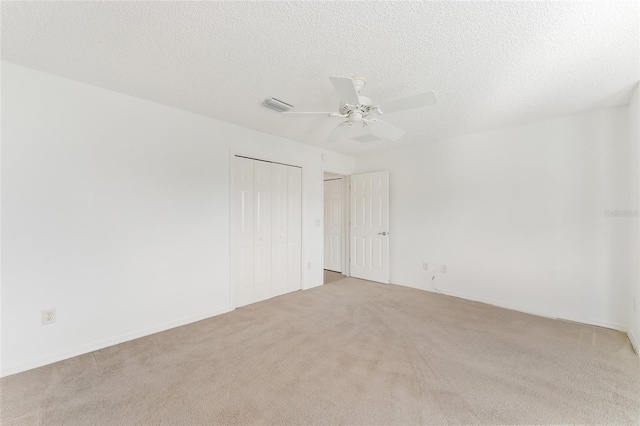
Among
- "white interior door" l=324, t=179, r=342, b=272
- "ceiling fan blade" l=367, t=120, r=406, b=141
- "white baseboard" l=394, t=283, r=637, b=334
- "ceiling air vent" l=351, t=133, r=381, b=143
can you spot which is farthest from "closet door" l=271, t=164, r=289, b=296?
"white baseboard" l=394, t=283, r=637, b=334

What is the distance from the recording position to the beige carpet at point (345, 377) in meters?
1.68

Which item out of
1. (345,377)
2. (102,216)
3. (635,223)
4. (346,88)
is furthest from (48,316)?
(635,223)

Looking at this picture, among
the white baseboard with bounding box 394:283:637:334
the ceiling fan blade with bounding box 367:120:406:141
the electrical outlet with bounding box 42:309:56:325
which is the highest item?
the ceiling fan blade with bounding box 367:120:406:141

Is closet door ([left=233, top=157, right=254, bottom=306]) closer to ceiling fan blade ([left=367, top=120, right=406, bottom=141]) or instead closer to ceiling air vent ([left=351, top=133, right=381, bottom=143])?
ceiling air vent ([left=351, top=133, right=381, bottom=143])

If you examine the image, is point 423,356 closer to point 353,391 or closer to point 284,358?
point 353,391

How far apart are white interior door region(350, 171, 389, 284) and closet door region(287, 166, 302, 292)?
49.5 inches

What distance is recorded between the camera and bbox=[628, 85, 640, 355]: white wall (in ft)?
8.05

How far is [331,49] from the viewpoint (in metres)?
1.88

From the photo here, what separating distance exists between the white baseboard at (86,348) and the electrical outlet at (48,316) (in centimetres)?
27

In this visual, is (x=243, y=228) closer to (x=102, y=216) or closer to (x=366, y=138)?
(x=102, y=216)

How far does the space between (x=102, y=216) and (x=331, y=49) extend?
2453mm

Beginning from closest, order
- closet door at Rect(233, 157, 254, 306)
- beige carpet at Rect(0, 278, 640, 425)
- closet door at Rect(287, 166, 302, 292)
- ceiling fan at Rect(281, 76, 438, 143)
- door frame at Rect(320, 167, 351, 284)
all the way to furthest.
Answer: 1. beige carpet at Rect(0, 278, 640, 425)
2. ceiling fan at Rect(281, 76, 438, 143)
3. closet door at Rect(233, 157, 254, 306)
4. closet door at Rect(287, 166, 302, 292)
5. door frame at Rect(320, 167, 351, 284)

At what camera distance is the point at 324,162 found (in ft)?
15.5

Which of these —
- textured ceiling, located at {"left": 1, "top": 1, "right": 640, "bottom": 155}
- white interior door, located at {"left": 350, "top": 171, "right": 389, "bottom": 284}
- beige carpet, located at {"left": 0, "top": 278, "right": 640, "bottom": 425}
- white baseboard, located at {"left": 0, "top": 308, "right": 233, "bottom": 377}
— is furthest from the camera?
white interior door, located at {"left": 350, "top": 171, "right": 389, "bottom": 284}
